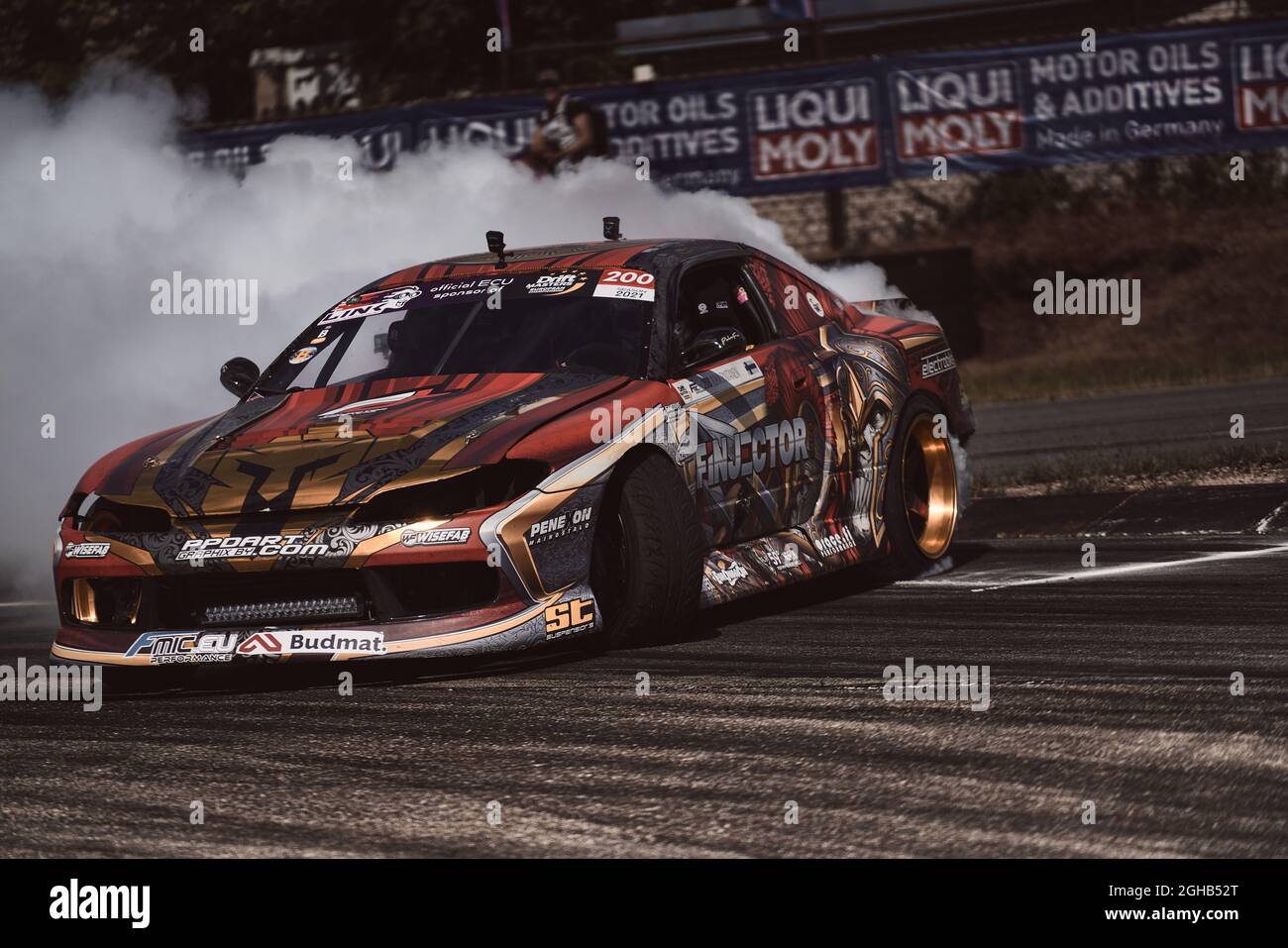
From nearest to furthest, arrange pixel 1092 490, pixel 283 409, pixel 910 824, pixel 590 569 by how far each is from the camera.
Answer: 1. pixel 910 824
2. pixel 590 569
3. pixel 283 409
4. pixel 1092 490

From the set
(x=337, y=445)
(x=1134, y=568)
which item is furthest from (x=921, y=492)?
(x=337, y=445)

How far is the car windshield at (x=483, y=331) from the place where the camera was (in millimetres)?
7922

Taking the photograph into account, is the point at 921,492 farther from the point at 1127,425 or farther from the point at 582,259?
the point at 1127,425

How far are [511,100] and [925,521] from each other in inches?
509

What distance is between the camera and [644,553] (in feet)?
23.7

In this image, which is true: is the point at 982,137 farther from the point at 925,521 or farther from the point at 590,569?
the point at 590,569

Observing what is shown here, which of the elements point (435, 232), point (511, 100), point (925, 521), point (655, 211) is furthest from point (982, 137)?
point (925, 521)

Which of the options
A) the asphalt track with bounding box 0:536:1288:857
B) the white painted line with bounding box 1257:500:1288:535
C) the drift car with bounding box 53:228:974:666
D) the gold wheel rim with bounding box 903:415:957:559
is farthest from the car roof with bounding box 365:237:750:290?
the white painted line with bounding box 1257:500:1288:535

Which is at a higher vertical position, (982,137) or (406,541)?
(982,137)

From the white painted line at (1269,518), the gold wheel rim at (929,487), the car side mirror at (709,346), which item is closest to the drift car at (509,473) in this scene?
the car side mirror at (709,346)

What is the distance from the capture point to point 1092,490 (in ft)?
39.1

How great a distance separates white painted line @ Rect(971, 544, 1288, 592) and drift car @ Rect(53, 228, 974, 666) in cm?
50

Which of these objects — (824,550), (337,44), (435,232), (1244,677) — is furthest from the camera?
(337,44)

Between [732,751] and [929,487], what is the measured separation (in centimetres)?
391
